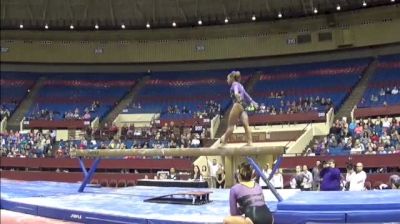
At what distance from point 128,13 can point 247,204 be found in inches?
967

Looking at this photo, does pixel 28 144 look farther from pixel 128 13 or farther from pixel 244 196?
pixel 244 196

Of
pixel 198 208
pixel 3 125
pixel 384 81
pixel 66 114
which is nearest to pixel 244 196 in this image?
pixel 198 208

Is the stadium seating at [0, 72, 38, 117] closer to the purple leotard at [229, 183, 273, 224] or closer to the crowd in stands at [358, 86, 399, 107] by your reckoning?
the crowd in stands at [358, 86, 399, 107]

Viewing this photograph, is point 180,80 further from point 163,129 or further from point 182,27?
point 163,129

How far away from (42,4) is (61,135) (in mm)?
8224

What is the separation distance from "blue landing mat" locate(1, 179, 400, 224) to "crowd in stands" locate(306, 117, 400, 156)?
8.76 metres

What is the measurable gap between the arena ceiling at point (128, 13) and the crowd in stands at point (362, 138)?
28.0 feet

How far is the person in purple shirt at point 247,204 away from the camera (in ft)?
20.1

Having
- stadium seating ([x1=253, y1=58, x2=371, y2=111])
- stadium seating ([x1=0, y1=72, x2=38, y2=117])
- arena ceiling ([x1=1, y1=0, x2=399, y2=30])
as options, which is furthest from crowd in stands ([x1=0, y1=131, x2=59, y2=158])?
stadium seating ([x1=253, y1=58, x2=371, y2=111])

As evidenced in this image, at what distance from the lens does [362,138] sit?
19.4 metres

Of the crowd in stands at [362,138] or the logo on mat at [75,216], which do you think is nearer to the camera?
the logo on mat at [75,216]

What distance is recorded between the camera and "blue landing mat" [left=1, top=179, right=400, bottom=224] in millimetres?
7570

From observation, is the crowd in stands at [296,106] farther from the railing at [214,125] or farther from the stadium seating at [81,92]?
the stadium seating at [81,92]

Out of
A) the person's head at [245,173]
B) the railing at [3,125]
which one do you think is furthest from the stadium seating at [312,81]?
the person's head at [245,173]
